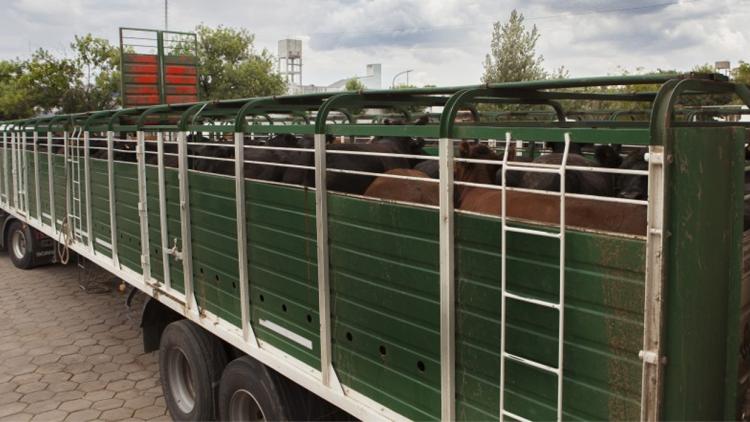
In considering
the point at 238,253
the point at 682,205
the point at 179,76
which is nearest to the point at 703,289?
the point at 682,205

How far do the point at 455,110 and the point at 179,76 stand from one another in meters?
12.4

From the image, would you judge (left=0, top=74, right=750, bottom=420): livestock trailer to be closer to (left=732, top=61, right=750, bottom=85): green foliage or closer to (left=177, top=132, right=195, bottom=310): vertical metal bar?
(left=177, top=132, right=195, bottom=310): vertical metal bar

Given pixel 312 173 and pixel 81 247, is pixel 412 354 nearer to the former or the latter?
pixel 312 173

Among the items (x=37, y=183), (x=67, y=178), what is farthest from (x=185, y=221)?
(x=37, y=183)

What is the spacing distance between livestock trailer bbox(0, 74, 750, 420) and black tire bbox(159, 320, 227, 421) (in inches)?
0.6

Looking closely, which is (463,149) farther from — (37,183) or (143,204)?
(37,183)

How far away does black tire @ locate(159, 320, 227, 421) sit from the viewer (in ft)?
14.2

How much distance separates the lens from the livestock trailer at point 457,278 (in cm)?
185

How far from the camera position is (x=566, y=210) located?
2.38 metres

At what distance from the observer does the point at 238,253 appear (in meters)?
3.85

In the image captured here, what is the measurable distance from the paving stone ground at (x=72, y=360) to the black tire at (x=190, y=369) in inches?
22.0

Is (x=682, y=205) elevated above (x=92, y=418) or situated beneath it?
elevated above

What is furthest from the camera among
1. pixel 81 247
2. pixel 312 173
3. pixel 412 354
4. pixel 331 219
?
pixel 81 247

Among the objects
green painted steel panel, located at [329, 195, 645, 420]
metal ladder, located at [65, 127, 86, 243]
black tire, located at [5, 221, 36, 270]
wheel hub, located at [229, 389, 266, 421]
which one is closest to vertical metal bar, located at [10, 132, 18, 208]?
black tire, located at [5, 221, 36, 270]
